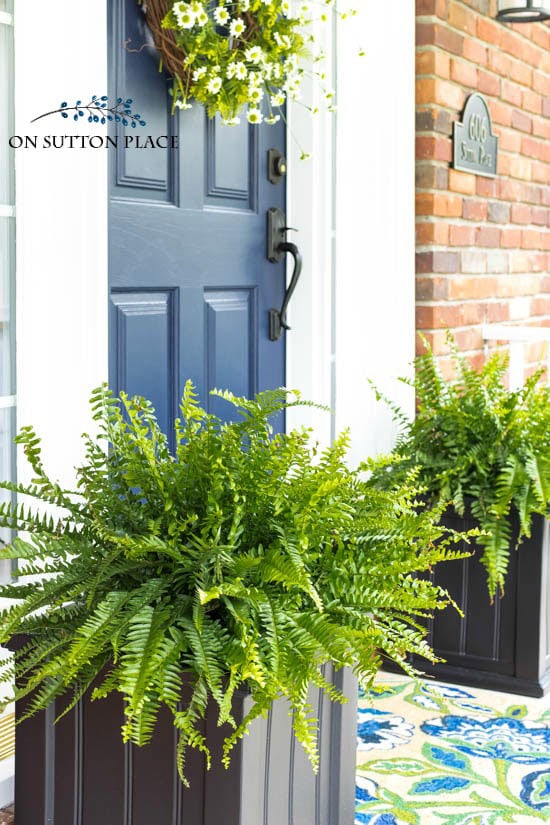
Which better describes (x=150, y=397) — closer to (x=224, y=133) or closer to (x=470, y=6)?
(x=224, y=133)

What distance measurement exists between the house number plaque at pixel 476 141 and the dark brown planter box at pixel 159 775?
7.16 ft

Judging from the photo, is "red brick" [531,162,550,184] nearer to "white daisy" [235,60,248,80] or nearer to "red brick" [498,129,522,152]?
"red brick" [498,129,522,152]

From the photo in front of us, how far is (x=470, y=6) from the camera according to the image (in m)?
3.46

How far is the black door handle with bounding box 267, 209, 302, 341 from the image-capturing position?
2.87 meters

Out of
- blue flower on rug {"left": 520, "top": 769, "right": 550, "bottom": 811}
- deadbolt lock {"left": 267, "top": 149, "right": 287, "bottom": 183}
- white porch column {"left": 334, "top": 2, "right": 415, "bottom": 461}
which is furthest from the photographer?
white porch column {"left": 334, "top": 2, "right": 415, "bottom": 461}

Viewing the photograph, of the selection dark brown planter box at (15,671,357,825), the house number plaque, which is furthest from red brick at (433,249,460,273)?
dark brown planter box at (15,671,357,825)

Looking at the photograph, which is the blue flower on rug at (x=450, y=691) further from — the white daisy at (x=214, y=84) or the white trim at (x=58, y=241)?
the white daisy at (x=214, y=84)

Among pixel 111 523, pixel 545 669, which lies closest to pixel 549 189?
pixel 545 669

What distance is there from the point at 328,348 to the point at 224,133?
68cm

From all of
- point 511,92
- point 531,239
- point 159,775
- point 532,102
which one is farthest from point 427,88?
point 159,775

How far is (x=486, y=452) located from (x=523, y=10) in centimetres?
161

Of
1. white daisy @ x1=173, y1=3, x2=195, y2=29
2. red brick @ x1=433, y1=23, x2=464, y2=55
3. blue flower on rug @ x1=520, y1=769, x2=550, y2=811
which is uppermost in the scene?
red brick @ x1=433, y1=23, x2=464, y2=55

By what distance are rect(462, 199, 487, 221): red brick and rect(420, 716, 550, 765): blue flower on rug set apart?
170 centimetres

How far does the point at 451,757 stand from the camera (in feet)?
7.33
